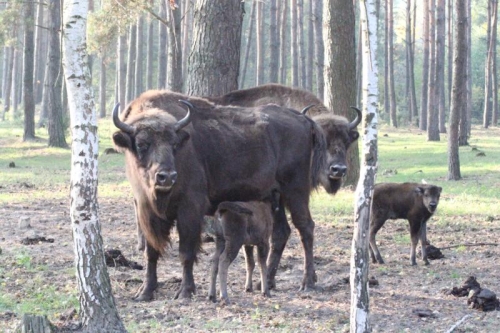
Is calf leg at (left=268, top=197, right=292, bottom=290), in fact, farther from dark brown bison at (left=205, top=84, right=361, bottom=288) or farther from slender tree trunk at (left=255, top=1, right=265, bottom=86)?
slender tree trunk at (left=255, top=1, right=265, bottom=86)

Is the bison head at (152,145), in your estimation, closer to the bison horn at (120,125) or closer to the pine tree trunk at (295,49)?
the bison horn at (120,125)

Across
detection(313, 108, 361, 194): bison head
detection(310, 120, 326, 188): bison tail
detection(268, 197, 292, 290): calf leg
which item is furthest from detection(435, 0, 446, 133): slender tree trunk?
detection(268, 197, 292, 290): calf leg

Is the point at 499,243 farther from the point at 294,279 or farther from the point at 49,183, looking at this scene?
the point at 49,183

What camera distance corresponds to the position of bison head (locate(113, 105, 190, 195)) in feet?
26.0

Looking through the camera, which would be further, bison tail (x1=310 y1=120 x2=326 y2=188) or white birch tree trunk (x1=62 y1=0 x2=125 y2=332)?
bison tail (x1=310 y1=120 x2=326 y2=188)

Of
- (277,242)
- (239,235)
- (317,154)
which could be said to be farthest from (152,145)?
(317,154)

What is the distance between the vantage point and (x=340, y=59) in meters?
17.5

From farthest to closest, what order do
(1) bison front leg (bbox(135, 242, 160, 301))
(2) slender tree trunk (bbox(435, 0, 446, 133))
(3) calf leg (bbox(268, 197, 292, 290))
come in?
(2) slender tree trunk (bbox(435, 0, 446, 133)), (3) calf leg (bbox(268, 197, 292, 290)), (1) bison front leg (bbox(135, 242, 160, 301))

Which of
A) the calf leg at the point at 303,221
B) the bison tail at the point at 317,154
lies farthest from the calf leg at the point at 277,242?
the bison tail at the point at 317,154

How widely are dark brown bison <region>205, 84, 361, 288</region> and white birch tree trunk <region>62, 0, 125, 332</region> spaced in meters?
3.13

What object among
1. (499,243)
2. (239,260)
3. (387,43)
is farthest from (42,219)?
(387,43)

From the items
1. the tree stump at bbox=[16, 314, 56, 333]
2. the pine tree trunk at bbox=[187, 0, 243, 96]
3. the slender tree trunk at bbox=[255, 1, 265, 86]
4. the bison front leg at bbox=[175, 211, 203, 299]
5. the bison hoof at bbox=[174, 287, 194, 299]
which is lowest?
the bison hoof at bbox=[174, 287, 194, 299]

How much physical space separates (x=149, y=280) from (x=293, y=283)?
6.51 ft

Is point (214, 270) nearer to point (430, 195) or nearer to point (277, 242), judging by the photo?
point (277, 242)
